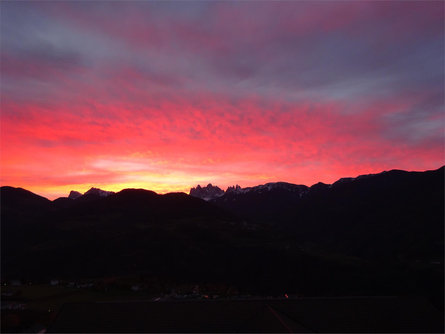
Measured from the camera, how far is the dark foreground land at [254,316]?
3806 cm

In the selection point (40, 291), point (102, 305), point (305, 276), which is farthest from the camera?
point (305, 276)

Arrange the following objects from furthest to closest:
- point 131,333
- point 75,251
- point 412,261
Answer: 1. point 75,251
2. point 412,261
3. point 131,333

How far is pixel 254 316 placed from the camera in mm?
38938

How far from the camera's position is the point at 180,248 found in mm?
190625

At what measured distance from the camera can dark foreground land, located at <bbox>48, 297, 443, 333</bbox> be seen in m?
38.1

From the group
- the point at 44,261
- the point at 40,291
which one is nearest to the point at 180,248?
the point at 44,261

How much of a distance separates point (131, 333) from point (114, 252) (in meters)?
160

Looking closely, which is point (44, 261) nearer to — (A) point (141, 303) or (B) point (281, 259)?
(B) point (281, 259)

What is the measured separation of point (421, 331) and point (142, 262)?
5968 inches

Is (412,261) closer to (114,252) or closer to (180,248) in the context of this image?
(180,248)

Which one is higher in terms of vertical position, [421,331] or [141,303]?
[141,303]

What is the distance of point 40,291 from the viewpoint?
350 feet

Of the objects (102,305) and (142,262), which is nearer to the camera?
(102,305)

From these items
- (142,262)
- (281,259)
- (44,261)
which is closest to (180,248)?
(142,262)
